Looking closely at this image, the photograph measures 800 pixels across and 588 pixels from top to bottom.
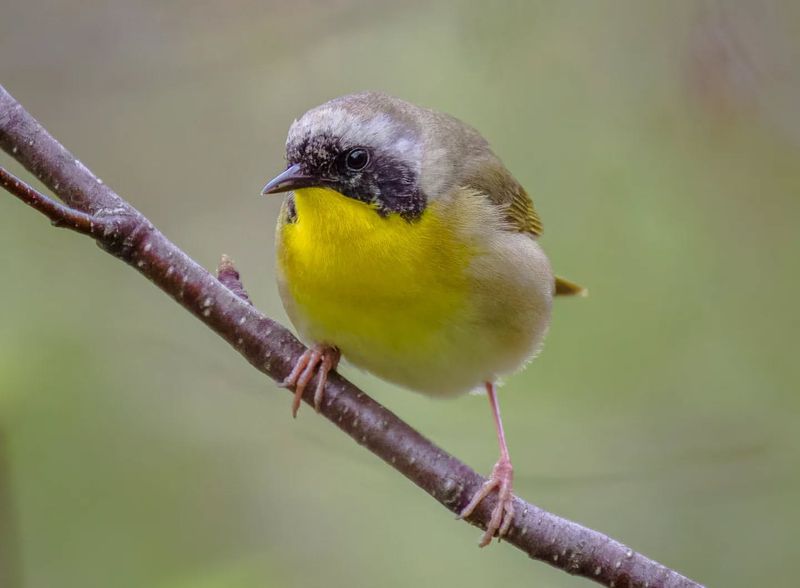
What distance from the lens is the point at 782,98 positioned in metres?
4.57

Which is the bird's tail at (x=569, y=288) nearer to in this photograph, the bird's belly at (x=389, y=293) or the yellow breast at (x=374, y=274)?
the bird's belly at (x=389, y=293)

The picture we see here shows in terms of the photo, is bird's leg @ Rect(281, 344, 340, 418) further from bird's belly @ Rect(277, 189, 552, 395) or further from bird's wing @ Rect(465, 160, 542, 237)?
bird's wing @ Rect(465, 160, 542, 237)

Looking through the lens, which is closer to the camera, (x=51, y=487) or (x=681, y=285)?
(x=51, y=487)

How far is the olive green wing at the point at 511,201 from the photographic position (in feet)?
14.3

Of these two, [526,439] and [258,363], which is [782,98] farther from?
[258,363]

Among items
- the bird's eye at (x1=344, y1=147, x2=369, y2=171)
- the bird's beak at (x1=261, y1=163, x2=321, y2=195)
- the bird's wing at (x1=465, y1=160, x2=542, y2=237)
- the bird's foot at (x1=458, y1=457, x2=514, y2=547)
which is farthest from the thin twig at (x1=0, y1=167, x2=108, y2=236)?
the bird's wing at (x1=465, y1=160, x2=542, y2=237)

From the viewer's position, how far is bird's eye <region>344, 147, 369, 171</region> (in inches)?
150

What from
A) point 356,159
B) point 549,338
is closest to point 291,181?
point 356,159

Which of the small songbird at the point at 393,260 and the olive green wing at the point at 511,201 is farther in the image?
the olive green wing at the point at 511,201

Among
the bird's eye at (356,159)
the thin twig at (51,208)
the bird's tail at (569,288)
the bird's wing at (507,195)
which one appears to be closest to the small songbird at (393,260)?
the bird's eye at (356,159)

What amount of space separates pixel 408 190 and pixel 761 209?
220 cm

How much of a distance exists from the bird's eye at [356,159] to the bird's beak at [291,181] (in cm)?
14

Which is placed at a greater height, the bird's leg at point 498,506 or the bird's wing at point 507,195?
the bird's wing at point 507,195

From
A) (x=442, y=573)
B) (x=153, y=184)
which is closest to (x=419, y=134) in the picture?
(x=442, y=573)
